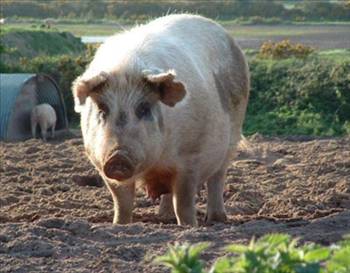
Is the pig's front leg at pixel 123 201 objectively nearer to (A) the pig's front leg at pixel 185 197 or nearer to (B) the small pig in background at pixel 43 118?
(A) the pig's front leg at pixel 185 197

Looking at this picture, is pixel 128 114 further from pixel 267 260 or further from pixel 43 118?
pixel 43 118

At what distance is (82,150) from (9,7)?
4320cm

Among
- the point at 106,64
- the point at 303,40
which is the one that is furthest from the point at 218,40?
the point at 303,40

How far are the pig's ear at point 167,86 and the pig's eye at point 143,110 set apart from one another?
0.12 meters

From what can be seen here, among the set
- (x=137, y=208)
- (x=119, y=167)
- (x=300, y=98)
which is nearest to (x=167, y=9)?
(x=300, y=98)

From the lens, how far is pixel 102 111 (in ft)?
24.0

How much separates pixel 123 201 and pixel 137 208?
1649 millimetres

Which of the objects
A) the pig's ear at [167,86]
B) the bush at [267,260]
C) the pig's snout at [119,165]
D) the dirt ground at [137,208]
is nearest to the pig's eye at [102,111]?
the pig's ear at [167,86]

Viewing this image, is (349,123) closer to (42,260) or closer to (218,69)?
(218,69)

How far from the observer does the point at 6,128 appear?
59.5ft

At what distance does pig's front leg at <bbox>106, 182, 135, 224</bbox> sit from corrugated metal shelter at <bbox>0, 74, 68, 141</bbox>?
32.9 feet

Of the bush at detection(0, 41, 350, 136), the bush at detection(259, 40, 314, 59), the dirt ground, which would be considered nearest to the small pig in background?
the dirt ground

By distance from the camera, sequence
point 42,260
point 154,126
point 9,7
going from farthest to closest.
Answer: point 9,7
point 154,126
point 42,260

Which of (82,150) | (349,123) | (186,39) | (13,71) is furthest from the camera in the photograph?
(13,71)
